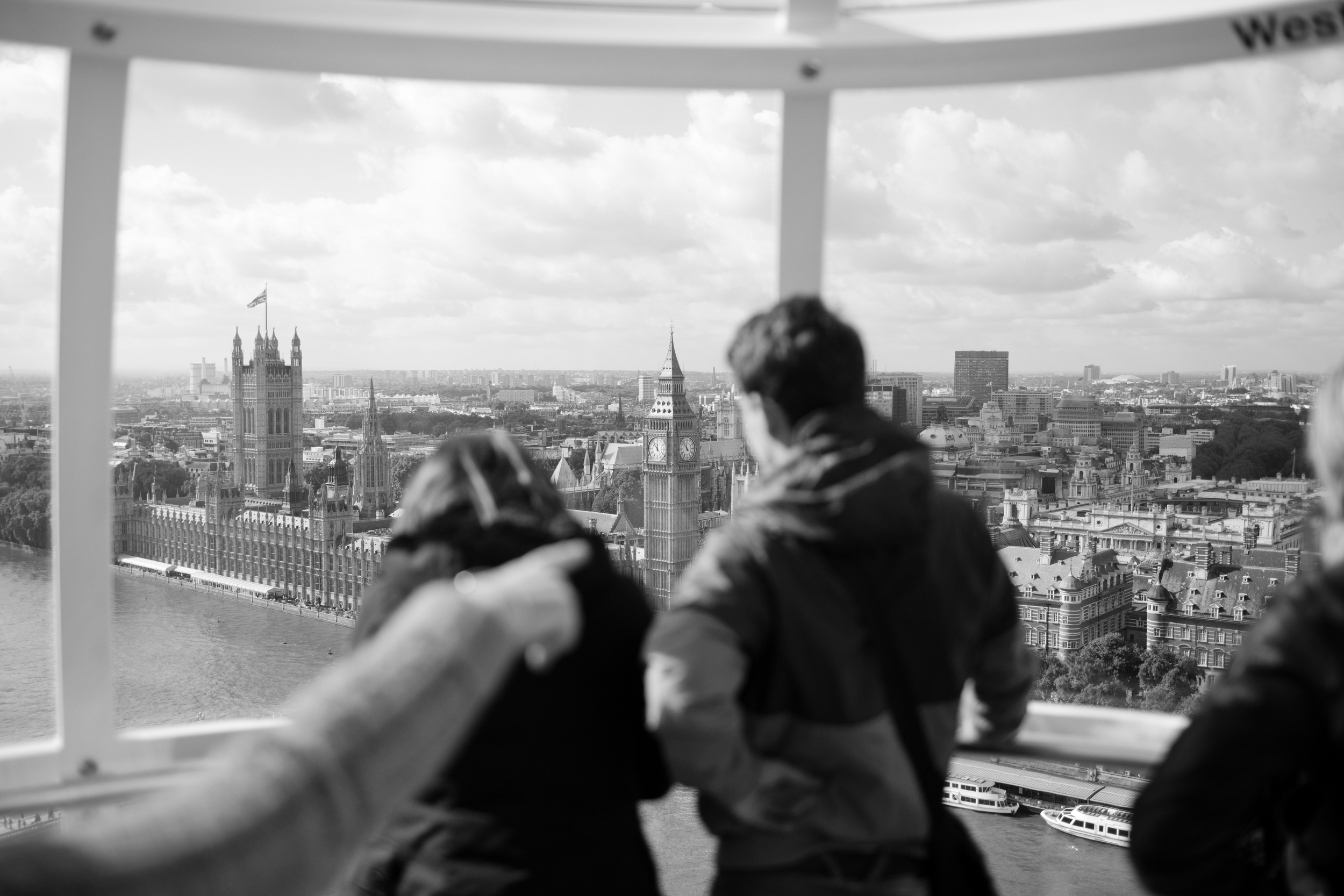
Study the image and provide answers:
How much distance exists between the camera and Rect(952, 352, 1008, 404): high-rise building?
9.59 ft

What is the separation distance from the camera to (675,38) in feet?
4.86

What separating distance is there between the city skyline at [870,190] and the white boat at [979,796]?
1255mm

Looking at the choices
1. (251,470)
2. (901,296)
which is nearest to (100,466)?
(901,296)

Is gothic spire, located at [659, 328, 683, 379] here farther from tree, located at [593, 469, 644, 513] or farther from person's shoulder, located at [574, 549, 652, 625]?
person's shoulder, located at [574, 549, 652, 625]

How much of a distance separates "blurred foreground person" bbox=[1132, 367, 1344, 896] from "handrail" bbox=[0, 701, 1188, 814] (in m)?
0.49

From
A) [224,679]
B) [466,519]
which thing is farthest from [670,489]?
[466,519]

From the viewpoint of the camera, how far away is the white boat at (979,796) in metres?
3.03

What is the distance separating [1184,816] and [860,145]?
1.52 m

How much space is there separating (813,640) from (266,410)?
11938 millimetres

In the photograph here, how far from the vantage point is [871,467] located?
41.4 inches

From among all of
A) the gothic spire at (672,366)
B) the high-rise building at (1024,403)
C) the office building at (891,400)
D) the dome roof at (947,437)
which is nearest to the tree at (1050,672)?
the gothic spire at (672,366)

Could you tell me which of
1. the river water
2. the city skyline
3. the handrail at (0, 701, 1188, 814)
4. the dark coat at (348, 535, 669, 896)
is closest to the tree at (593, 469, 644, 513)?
the river water

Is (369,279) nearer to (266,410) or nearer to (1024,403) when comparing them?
(1024,403)

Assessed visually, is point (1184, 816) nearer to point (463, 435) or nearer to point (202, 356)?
point (463, 435)
